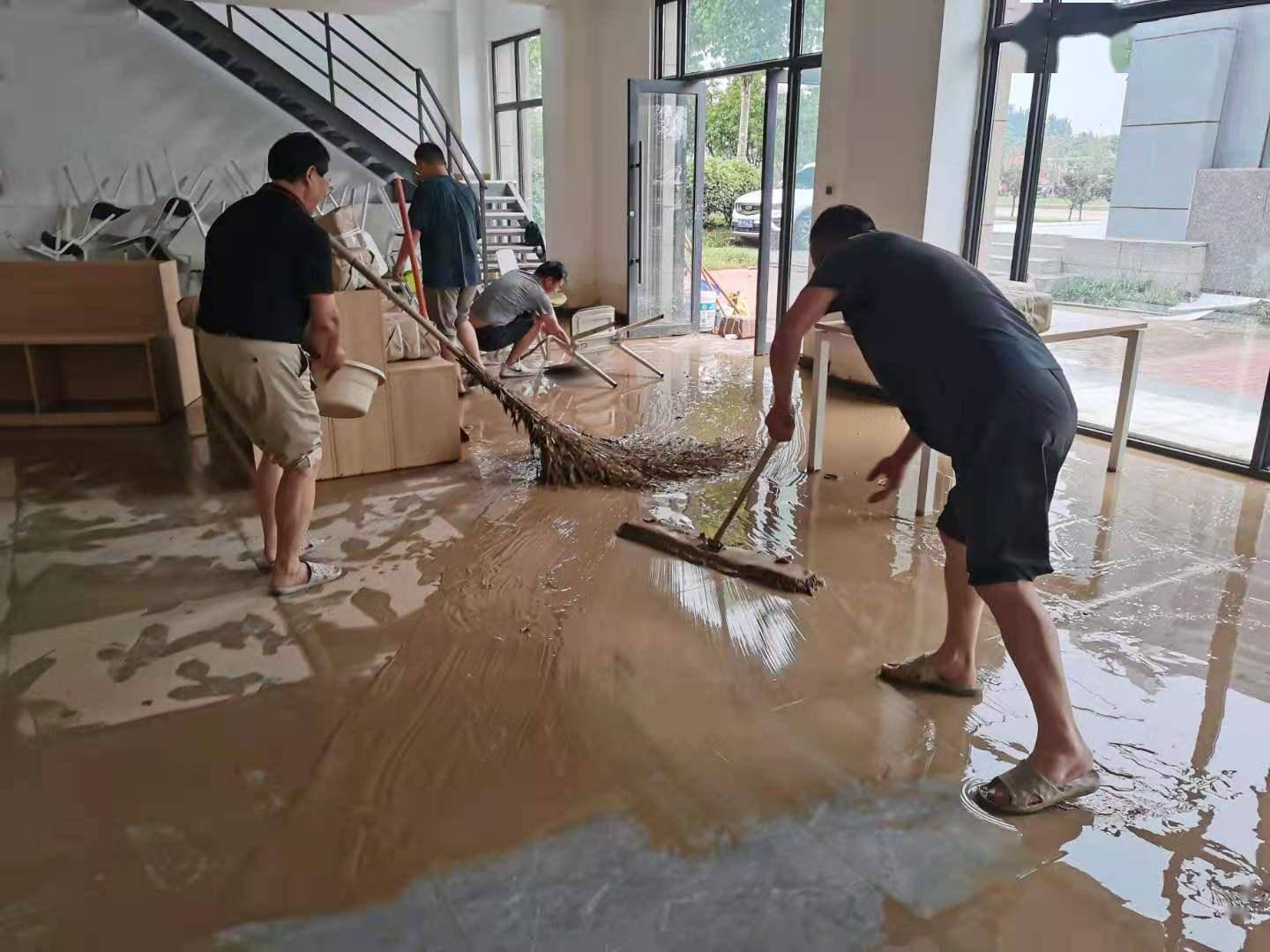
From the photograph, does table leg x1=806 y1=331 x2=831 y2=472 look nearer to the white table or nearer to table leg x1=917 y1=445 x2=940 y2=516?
the white table

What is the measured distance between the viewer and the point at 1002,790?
1.89 m

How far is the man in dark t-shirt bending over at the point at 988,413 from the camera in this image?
72.5 inches

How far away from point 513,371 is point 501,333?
40 centimetres

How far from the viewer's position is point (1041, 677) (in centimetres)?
188

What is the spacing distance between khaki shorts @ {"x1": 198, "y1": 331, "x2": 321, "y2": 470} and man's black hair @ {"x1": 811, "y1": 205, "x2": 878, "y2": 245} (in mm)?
1566

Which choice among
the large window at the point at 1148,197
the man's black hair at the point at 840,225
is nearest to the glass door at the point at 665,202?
the large window at the point at 1148,197

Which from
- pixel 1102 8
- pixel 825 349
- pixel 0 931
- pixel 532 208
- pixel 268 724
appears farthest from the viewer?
pixel 532 208

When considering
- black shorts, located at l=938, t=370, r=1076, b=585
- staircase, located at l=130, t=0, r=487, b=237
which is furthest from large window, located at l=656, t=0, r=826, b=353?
black shorts, located at l=938, t=370, r=1076, b=585

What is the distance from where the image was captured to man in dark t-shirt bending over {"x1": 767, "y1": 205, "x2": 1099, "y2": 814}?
1.84m

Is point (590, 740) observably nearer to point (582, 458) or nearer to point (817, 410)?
point (582, 458)

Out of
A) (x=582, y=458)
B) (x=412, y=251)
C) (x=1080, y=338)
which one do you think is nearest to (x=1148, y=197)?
(x=1080, y=338)

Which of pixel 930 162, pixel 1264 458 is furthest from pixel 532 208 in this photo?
pixel 1264 458

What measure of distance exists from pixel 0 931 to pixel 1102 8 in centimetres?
533

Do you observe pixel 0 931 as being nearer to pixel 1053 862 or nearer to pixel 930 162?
pixel 1053 862
